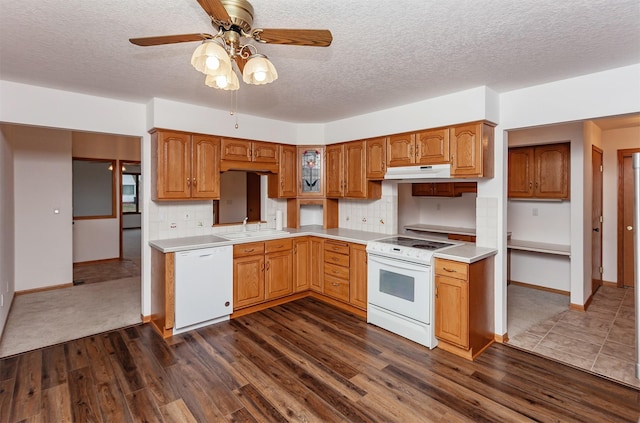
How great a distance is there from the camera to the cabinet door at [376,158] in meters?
3.92

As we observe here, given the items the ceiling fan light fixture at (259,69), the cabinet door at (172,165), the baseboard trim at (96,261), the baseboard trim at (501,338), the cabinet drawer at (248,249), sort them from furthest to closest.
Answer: the baseboard trim at (96,261), the cabinet drawer at (248,249), the cabinet door at (172,165), the baseboard trim at (501,338), the ceiling fan light fixture at (259,69)

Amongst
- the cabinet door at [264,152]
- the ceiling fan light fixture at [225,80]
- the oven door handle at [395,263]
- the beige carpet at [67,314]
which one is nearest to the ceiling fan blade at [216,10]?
the ceiling fan light fixture at [225,80]

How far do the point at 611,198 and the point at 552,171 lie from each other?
1.26 metres

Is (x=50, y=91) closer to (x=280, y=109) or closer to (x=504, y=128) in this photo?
(x=280, y=109)

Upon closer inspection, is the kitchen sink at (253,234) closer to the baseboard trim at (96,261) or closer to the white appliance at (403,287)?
the white appliance at (403,287)

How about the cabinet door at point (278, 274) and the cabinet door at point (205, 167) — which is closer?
the cabinet door at point (205, 167)

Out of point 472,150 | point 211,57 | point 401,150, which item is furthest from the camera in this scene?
point 401,150

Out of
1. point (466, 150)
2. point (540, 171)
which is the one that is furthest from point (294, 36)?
point (540, 171)

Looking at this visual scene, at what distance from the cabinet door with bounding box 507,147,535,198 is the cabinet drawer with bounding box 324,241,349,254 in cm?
285

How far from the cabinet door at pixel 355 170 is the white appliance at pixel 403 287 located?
86cm

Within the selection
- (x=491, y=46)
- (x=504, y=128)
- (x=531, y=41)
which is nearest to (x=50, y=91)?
(x=491, y=46)

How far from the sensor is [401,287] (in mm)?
3297

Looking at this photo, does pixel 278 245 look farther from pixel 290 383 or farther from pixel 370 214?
pixel 290 383

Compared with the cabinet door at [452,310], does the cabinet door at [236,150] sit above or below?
above
